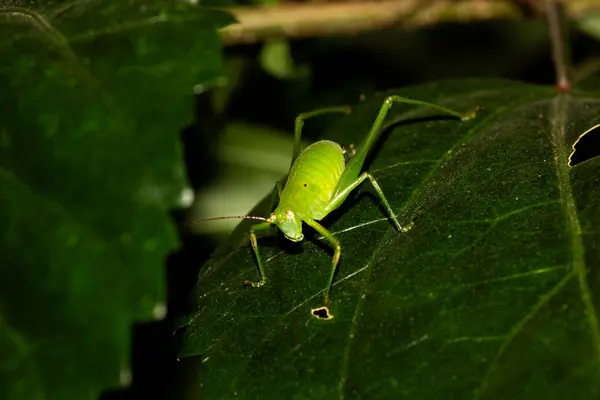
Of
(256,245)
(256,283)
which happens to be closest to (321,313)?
(256,283)

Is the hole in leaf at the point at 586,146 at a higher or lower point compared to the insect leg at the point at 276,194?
higher

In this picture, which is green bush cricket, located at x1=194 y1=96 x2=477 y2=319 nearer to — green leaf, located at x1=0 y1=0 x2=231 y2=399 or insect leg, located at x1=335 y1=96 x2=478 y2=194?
insect leg, located at x1=335 y1=96 x2=478 y2=194

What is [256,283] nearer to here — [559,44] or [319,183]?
[319,183]

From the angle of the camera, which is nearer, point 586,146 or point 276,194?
point 586,146

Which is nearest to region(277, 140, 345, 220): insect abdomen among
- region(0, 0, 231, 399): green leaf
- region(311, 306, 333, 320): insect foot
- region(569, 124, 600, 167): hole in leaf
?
region(311, 306, 333, 320): insect foot

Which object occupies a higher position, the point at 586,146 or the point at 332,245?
the point at 586,146

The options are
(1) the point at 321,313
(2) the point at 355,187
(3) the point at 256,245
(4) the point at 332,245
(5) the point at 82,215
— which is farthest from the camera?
(2) the point at 355,187

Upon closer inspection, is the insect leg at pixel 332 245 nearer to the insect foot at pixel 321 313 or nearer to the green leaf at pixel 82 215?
the insect foot at pixel 321 313

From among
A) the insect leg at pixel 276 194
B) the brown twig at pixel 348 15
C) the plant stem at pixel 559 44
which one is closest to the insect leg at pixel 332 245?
the insect leg at pixel 276 194
